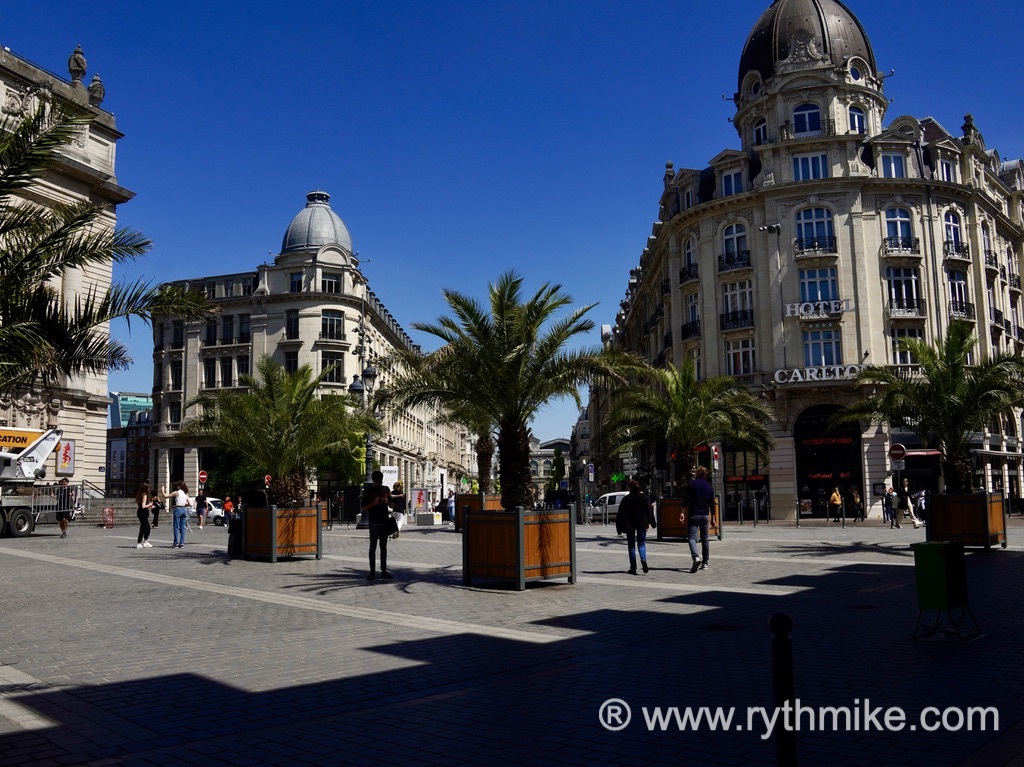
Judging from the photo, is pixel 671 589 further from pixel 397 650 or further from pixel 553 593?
pixel 397 650

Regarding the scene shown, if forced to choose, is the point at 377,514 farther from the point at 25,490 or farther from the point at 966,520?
the point at 25,490

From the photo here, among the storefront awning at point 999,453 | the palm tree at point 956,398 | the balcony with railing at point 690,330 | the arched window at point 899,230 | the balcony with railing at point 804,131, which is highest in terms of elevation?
the balcony with railing at point 804,131

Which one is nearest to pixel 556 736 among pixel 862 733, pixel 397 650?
pixel 862 733

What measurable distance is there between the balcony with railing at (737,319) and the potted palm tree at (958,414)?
22.4 meters

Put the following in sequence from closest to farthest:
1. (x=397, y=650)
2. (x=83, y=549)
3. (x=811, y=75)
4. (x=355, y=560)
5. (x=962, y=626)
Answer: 1. (x=397, y=650)
2. (x=962, y=626)
3. (x=355, y=560)
4. (x=83, y=549)
5. (x=811, y=75)

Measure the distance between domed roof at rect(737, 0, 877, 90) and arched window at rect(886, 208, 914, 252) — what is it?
805 centimetres

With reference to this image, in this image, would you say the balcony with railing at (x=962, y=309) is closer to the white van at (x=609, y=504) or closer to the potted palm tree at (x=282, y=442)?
the white van at (x=609, y=504)

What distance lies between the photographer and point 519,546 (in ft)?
42.8

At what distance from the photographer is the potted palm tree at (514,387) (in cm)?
1334

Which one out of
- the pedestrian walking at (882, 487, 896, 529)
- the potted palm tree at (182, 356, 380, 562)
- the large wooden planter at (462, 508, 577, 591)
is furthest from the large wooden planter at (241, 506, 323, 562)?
the pedestrian walking at (882, 487, 896, 529)

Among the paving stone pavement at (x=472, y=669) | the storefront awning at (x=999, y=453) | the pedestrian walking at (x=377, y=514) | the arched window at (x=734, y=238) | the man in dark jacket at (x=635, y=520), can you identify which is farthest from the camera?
the arched window at (x=734, y=238)

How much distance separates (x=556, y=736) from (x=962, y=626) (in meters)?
5.94

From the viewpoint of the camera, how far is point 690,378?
25.7m

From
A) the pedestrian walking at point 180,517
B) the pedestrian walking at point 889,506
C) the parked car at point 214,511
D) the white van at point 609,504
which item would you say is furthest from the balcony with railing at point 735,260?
the pedestrian walking at point 180,517
